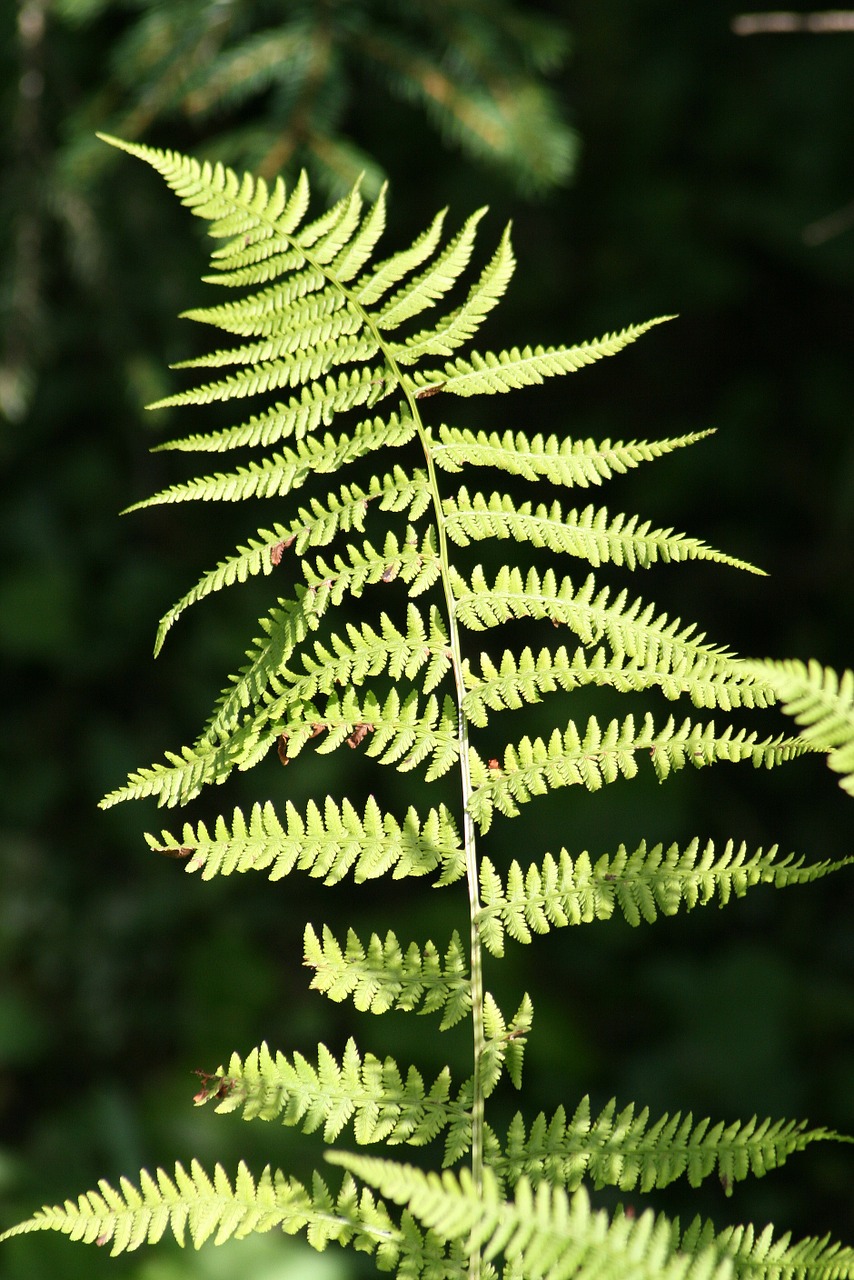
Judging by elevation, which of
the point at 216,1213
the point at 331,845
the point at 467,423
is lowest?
the point at 216,1213

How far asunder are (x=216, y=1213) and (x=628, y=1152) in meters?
0.43

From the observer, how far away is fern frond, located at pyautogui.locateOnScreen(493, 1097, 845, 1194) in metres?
1.15

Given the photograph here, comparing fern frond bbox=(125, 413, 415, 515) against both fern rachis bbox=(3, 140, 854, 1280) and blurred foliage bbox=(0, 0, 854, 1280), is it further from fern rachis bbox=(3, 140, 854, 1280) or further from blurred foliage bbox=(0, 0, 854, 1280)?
blurred foliage bbox=(0, 0, 854, 1280)

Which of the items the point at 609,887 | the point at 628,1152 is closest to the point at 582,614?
the point at 609,887

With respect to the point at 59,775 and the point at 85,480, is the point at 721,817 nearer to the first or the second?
the point at 59,775

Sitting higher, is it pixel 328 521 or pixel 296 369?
pixel 296 369

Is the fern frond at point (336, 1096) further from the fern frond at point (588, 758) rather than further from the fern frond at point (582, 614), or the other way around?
the fern frond at point (582, 614)

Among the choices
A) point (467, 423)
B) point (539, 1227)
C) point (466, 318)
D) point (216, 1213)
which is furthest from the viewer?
point (467, 423)

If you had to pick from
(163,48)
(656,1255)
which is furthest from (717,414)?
(656,1255)

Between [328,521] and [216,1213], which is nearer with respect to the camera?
[216,1213]

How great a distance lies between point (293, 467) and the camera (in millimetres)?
1276

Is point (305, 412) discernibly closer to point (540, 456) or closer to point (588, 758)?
point (540, 456)

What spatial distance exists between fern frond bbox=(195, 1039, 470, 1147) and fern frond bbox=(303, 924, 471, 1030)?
0.06 m

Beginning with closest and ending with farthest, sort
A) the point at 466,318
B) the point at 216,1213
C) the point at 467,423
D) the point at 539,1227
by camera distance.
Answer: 1. the point at 539,1227
2. the point at 216,1213
3. the point at 466,318
4. the point at 467,423
